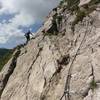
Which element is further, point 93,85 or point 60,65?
point 60,65

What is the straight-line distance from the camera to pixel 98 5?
35.9 m

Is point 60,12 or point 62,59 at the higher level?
point 60,12

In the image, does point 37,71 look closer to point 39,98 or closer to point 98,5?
point 39,98

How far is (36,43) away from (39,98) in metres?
10.6

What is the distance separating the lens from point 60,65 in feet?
107

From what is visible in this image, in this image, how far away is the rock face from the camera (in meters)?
28.5

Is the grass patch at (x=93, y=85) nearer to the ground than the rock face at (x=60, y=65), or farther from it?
nearer to the ground

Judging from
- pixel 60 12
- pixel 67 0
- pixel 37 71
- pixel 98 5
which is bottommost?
pixel 37 71

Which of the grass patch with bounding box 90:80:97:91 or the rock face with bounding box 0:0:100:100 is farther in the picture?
the rock face with bounding box 0:0:100:100

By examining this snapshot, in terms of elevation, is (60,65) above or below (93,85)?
above

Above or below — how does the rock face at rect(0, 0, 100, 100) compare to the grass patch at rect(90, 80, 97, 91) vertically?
above

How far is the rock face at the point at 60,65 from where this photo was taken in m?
28.5

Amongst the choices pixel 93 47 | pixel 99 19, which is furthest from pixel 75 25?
pixel 93 47

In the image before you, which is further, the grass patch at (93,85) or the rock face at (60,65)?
the rock face at (60,65)
